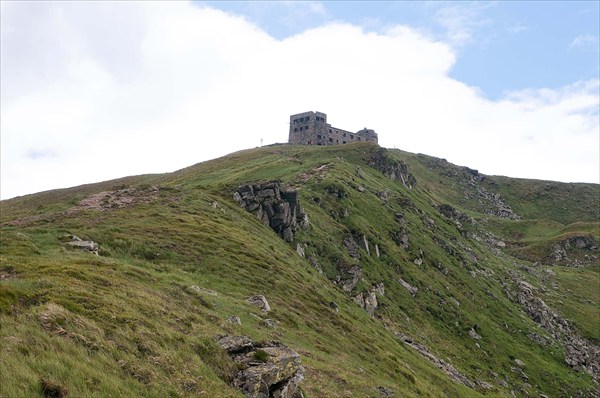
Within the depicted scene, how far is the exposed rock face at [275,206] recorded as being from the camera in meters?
68.3

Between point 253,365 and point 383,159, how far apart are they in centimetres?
12779

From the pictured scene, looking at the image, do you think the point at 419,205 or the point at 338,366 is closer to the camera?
the point at 338,366

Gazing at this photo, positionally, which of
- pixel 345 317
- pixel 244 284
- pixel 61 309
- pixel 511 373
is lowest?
pixel 511 373

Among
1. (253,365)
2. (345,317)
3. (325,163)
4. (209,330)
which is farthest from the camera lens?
(325,163)

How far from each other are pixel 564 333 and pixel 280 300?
227 feet

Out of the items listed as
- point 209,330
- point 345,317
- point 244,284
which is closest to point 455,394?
point 345,317

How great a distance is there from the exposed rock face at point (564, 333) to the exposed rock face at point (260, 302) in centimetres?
5909

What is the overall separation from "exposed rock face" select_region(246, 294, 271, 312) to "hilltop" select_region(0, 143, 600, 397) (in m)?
0.23

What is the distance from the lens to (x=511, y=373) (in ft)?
209

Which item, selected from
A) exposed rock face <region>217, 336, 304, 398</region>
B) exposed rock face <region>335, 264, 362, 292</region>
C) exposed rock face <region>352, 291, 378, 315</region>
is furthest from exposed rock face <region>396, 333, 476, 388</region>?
exposed rock face <region>217, 336, 304, 398</region>

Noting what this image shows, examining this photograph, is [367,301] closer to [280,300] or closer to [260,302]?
[280,300]

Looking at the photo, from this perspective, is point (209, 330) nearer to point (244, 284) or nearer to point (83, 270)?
point (83, 270)

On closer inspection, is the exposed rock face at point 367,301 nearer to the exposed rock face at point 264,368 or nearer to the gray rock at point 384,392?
the gray rock at point 384,392

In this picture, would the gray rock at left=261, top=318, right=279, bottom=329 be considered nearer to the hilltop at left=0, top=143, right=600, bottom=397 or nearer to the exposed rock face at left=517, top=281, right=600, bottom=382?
the hilltop at left=0, top=143, right=600, bottom=397
